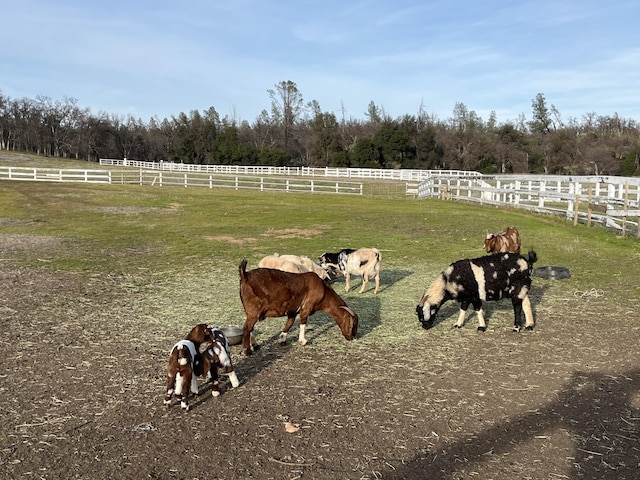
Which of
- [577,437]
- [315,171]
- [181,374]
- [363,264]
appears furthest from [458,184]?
[315,171]

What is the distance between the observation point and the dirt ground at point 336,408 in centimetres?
439

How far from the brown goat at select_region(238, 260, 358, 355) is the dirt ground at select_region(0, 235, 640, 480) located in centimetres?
32

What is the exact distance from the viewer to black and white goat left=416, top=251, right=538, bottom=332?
25.5 ft

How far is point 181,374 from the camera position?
205 inches

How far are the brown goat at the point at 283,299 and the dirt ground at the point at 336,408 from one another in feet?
1.05

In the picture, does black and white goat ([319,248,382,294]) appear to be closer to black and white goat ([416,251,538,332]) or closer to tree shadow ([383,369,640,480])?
black and white goat ([416,251,538,332])

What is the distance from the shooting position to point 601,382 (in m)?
6.11

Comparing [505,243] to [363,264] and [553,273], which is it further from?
[363,264]

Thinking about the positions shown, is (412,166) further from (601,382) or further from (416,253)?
(601,382)

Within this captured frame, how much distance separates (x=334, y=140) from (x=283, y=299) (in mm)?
86178

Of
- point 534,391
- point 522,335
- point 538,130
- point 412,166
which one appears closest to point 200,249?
point 522,335

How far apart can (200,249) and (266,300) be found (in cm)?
913

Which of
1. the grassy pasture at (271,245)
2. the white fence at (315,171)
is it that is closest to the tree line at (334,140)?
the white fence at (315,171)

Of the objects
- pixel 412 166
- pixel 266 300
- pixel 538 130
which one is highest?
pixel 538 130
